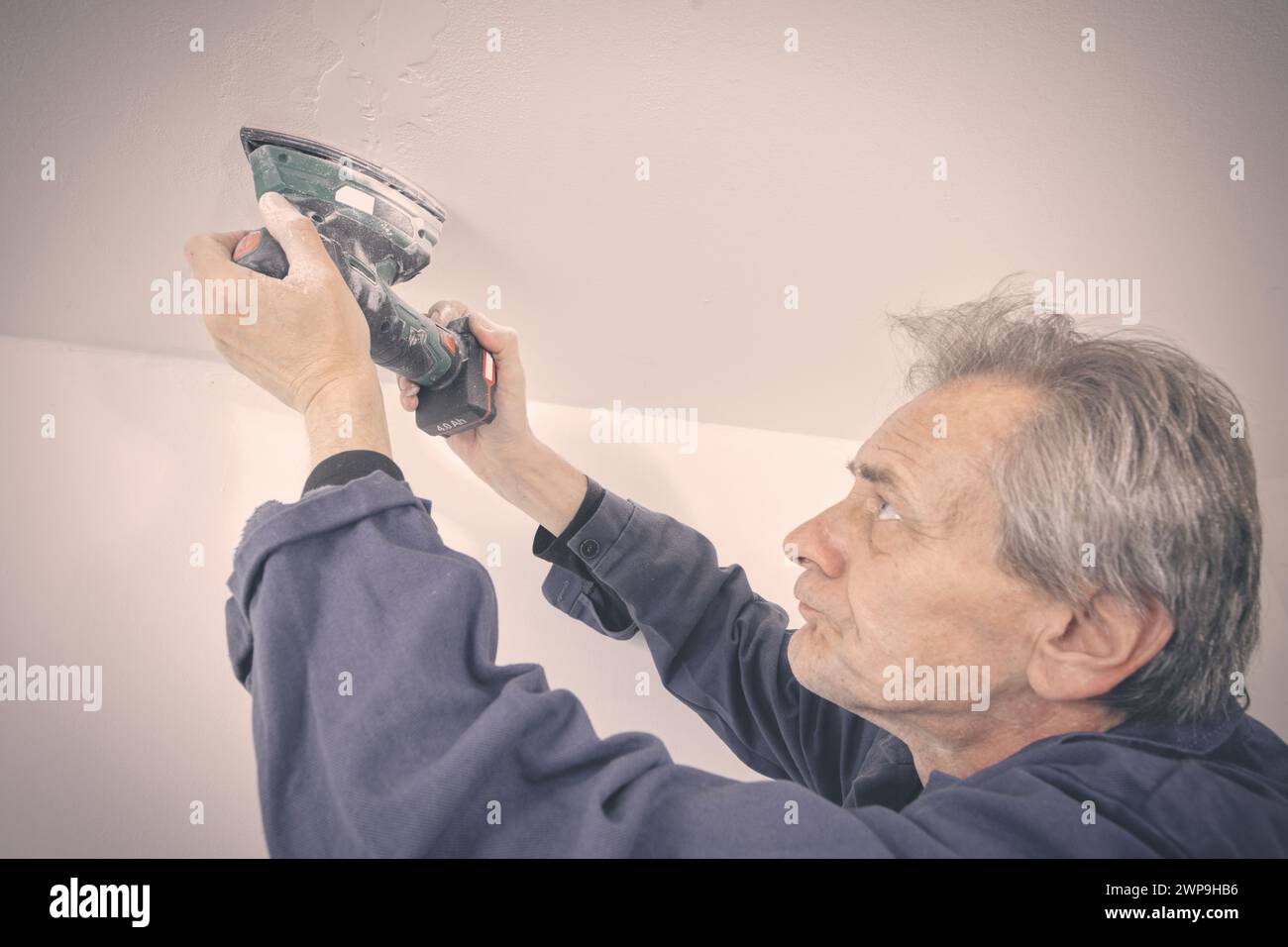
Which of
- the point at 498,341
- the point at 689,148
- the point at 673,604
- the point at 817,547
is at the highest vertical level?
the point at 689,148

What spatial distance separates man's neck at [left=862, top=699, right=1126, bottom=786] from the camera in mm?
929

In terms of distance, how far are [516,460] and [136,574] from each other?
1.82 ft

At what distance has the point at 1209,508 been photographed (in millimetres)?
869

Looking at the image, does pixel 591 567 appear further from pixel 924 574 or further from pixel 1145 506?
pixel 1145 506

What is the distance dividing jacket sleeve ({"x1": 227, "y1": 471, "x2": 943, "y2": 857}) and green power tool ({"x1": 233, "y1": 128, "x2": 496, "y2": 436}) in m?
0.26

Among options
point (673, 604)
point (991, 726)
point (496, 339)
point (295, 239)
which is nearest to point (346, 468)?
point (295, 239)

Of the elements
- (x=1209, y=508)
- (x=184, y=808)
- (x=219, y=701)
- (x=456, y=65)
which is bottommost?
(x=184, y=808)

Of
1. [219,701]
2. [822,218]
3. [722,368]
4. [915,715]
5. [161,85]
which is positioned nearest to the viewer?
[161,85]

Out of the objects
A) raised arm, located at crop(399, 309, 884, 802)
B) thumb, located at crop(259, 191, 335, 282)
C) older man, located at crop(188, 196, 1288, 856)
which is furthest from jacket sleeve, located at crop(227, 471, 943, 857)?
raised arm, located at crop(399, 309, 884, 802)

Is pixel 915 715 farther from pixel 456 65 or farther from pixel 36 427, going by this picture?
pixel 36 427

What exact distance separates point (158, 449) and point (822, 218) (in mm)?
989

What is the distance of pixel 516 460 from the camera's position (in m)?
1.19

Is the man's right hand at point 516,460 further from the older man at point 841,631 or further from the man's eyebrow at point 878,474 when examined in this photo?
the man's eyebrow at point 878,474

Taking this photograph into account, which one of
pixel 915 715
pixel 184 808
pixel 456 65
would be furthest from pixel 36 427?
pixel 915 715
